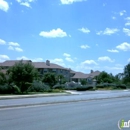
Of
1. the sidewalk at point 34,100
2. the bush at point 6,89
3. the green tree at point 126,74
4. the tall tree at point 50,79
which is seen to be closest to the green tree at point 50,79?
the tall tree at point 50,79

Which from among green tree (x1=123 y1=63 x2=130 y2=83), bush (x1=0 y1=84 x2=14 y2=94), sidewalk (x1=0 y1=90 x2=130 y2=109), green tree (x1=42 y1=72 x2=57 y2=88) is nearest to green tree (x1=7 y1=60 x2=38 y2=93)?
bush (x1=0 y1=84 x2=14 y2=94)

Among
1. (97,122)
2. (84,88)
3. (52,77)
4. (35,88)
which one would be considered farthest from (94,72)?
(97,122)

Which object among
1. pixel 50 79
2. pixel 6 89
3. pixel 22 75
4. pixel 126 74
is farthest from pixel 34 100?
pixel 126 74

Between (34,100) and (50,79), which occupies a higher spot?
(50,79)

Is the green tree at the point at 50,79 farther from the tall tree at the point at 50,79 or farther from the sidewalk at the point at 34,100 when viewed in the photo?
the sidewalk at the point at 34,100

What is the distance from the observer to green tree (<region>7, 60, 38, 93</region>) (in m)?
39.3

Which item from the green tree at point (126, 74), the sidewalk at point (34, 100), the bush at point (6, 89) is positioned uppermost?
the green tree at point (126, 74)

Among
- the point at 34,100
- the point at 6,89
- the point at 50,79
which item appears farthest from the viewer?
the point at 50,79

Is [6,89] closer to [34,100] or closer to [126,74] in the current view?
[34,100]

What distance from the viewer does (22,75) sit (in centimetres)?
3922

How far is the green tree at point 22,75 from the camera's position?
3928 centimetres

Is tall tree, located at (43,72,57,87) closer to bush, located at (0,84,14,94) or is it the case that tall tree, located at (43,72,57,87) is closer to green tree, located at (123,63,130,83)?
bush, located at (0,84,14,94)

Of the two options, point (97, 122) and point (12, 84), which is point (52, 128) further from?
point (12, 84)

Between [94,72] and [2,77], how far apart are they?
100m
